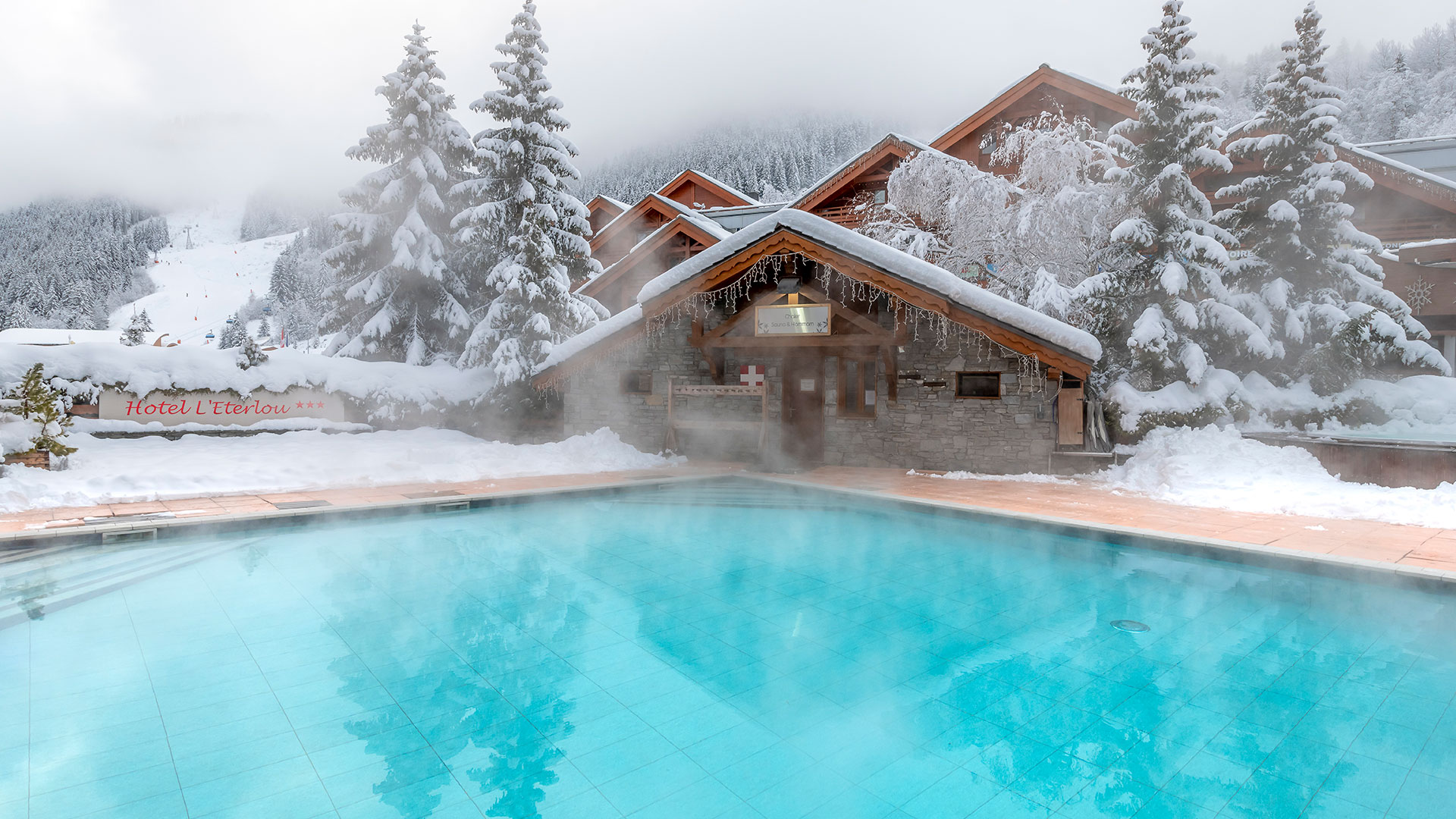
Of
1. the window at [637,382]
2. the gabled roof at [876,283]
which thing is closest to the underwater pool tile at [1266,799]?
the gabled roof at [876,283]

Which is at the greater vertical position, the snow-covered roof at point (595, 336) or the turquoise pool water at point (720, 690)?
the snow-covered roof at point (595, 336)

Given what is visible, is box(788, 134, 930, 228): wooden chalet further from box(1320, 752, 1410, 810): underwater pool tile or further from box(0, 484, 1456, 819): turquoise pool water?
box(1320, 752, 1410, 810): underwater pool tile

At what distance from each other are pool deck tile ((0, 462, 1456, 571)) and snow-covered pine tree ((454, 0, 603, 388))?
5087 mm

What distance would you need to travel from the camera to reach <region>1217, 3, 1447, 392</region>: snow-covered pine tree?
12.8 m

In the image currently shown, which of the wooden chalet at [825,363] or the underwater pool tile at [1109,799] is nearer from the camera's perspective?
the underwater pool tile at [1109,799]

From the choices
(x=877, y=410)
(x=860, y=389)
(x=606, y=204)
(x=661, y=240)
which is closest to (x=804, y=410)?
(x=860, y=389)

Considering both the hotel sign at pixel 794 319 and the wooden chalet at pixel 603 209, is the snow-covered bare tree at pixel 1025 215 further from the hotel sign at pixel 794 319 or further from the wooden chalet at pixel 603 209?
the wooden chalet at pixel 603 209

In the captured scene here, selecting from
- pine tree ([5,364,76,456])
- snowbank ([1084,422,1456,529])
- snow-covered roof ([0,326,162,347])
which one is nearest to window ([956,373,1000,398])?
snowbank ([1084,422,1456,529])

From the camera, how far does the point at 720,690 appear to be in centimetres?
408

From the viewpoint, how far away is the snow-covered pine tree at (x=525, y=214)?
1490 centimetres

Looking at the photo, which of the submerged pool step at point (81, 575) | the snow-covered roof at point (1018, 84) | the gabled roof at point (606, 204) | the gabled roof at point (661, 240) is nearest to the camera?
the submerged pool step at point (81, 575)

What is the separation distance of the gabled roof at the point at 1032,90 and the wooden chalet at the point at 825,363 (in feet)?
33.0

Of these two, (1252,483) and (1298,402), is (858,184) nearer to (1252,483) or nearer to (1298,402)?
(1298,402)

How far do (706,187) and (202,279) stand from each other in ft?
520
